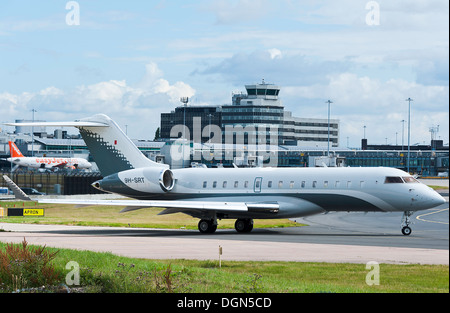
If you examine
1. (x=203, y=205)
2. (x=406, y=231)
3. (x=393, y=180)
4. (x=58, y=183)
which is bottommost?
(x=58, y=183)

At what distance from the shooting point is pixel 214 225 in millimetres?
40562

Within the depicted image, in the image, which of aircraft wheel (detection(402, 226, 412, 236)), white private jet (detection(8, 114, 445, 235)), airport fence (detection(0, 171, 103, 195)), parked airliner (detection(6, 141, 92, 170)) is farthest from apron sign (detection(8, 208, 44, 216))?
parked airliner (detection(6, 141, 92, 170))

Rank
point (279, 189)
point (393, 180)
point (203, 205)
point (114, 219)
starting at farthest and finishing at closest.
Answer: point (114, 219) < point (279, 189) < point (203, 205) < point (393, 180)

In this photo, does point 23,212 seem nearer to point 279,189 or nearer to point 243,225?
point 243,225

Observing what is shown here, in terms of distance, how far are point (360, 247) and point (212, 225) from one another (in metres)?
12.4

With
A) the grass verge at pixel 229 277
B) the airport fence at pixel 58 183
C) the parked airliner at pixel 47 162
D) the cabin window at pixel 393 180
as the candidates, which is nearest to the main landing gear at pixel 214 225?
the cabin window at pixel 393 180

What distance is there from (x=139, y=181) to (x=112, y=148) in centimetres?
335

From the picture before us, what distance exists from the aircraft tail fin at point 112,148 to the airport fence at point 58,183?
51.3 m

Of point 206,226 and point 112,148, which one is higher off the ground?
point 112,148

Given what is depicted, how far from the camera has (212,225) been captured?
40.5 metres

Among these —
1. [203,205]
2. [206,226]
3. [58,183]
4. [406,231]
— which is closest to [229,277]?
[203,205]

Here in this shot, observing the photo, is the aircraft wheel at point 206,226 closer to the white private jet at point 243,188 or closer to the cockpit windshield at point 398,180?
Answer: the white private jet at point 243,188
